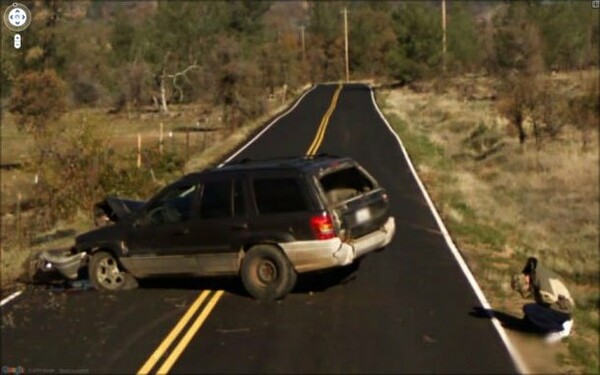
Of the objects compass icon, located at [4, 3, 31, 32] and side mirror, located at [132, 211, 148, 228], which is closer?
side mirror, located at [132, 211, 148, 228]

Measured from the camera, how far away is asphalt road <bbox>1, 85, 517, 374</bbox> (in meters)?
8.32

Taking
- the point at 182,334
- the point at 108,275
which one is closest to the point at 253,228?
the point at 182,334

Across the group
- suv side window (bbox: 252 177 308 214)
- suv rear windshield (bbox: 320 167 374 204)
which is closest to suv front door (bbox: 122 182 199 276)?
suv side window (bbox: 252 177 308 214)

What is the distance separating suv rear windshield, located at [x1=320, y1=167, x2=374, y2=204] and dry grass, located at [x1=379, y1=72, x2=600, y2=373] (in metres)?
2.10

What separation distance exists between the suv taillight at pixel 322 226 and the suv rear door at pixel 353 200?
0.43 ft

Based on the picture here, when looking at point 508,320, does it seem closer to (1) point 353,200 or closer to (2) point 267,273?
(1) point 353,200

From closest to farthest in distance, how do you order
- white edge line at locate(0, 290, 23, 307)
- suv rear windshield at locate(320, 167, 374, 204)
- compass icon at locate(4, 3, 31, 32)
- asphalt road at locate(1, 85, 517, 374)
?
asphalt road at locate(1, 85, 517, 374) → suv rear windshield at locate(320, 167, 374, 204) → white edge line at locate(0, 290, 23, 307) → compass icon at locate(4, 3, 31, 32)

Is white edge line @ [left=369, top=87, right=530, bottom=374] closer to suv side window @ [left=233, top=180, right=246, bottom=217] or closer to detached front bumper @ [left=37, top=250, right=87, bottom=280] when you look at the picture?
suv side window @ [left=233, top=180, right=246, bottom=217]

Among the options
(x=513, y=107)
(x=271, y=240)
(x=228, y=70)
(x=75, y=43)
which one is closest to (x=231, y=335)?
(x=271, y=240)

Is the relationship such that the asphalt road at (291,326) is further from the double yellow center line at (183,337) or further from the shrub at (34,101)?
the shrub at (34,101)

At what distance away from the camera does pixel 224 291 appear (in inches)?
450

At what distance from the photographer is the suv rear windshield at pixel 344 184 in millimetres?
→ 11047

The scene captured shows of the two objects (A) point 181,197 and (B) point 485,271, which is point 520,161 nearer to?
(B) point 485,271

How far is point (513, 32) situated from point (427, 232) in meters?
48.7
